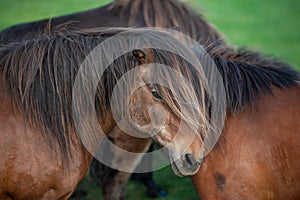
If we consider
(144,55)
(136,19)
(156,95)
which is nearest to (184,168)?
(156,95)

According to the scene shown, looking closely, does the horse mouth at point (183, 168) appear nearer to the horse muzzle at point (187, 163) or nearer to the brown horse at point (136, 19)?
the horse muzzle at point (187, 163)

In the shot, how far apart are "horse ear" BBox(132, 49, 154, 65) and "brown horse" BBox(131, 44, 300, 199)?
0.22 m

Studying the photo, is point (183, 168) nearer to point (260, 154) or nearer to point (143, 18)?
point (260, 154)

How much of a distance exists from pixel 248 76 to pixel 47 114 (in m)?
1.50

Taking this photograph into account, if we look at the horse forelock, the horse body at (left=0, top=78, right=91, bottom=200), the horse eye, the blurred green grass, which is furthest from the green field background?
the horse body at (left=0, top=78, right=91, bottom=200)

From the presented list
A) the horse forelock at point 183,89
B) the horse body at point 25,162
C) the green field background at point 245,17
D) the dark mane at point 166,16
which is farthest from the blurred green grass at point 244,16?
the horse body at point 25,162

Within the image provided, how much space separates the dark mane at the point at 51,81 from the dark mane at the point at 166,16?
1.96 m

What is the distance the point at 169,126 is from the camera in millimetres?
3375

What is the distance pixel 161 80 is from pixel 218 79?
→ 0.47 metres

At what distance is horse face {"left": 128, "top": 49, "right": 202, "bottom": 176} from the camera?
3303 mm

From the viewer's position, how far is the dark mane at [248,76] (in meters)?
3.50

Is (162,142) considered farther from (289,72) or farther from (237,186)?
(289,72)

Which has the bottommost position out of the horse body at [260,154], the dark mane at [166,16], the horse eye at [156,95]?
the horse body at [260,154]

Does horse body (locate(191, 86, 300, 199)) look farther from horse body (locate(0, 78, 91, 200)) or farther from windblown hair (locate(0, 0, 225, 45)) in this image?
windblown hair (locate(0, 0, 225, 45))
